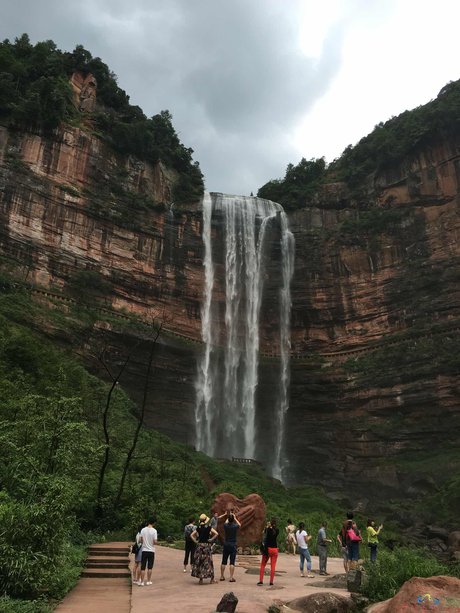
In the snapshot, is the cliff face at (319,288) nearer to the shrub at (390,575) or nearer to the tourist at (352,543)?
the tourist at (352,543)

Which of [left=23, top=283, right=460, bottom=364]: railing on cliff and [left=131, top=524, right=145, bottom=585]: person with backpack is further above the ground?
[left=23, top=283, right=460, bottom=364]: railing on cliff

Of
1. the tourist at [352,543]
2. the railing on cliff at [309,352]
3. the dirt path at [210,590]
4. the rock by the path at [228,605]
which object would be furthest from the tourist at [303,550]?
the railing on cliff at [309,352]

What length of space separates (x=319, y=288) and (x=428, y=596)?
36.3m

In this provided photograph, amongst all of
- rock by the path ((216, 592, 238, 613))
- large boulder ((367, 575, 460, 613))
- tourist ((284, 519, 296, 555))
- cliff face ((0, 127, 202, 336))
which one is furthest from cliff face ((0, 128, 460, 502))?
rock by the path ((216, 592, 238, 613))

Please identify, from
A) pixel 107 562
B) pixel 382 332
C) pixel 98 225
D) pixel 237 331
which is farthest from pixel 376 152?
pixel 107 562

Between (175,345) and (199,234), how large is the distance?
400 inches

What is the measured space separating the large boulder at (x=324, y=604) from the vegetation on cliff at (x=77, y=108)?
3621cm

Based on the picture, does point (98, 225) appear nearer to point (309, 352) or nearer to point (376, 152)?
point (309, 352)

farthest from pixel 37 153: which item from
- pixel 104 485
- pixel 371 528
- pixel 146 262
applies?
pixel 371 528

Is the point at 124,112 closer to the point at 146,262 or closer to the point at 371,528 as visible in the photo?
the point at 146,262

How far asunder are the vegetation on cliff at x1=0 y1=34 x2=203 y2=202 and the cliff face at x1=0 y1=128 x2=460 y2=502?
1.34 metres

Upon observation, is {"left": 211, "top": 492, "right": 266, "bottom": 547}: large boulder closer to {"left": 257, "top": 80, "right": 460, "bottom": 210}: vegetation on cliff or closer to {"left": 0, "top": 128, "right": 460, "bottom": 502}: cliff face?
{"left": 0, "top": 128, "right": 460, "bottom": 502}: cliff face

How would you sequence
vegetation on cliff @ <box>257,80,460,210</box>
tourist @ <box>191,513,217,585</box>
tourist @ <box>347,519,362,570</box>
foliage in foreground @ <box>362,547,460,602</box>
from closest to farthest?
foliage in foreground @ <box>362,547,460,602</box> < tourist @ <box>191,513,217,585</box> < tourist @ <box>347,519,362,570</box> < vegetation on cliff @ <box>257,80,460,210</box>

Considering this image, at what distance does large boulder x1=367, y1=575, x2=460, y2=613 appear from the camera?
5.00 meters
